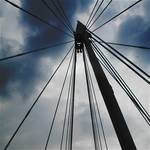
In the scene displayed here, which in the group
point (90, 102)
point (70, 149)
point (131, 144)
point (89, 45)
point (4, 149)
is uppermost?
point (89, 45)

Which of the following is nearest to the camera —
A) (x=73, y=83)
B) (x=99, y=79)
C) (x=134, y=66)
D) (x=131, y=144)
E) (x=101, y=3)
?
(x=131, y=144)

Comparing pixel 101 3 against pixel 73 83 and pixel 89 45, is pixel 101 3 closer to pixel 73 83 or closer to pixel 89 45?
pixel 89 45

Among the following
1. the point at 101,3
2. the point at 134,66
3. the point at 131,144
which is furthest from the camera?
the point at 101,3

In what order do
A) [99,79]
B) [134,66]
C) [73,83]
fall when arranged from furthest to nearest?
[73,83] → [99,79] → [134,66]

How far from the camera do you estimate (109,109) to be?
1912 cm

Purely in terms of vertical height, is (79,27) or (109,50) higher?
(79,27)

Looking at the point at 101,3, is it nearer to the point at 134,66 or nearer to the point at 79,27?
the point at 79,27

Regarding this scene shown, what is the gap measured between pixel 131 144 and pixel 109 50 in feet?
22.0

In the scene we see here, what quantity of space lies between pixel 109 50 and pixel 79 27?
4160mm

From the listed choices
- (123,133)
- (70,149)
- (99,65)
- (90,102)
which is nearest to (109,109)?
(123,133)

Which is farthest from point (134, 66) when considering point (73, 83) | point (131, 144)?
point (73, 83)

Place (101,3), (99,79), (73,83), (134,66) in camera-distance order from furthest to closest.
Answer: (73,83) → (101,3) → (99,79) → (134,66)

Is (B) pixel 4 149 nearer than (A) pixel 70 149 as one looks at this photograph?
Yes

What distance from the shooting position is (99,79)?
20.9m
